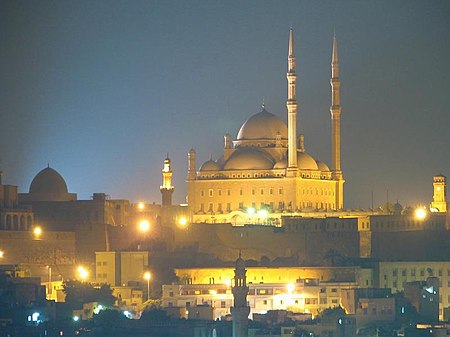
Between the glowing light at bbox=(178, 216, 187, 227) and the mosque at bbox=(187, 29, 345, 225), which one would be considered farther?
the mosque at bbox=(187, 29, 345, 225)

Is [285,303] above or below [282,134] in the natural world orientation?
below

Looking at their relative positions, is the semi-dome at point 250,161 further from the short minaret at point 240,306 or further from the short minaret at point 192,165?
the short minaret at point 240,306

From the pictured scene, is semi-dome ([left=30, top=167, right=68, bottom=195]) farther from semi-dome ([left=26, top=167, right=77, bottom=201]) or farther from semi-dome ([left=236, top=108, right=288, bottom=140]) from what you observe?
semi-dome ([left=236, top=108, right=288, bottom=140])

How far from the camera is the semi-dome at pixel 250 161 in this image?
4633 inches

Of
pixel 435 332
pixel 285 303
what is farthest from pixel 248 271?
pixel 435 332

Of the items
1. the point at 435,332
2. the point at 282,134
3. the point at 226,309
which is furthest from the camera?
the point at 282,134

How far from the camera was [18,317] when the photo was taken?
94625 millimetres

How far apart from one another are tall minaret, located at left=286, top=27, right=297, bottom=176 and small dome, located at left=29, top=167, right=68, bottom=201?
8500mm

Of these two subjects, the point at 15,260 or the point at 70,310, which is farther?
the point at 15,260

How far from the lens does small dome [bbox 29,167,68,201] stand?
366 ft

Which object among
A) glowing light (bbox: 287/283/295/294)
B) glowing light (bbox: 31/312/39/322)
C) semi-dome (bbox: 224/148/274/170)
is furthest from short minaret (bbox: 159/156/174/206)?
glowing light (bbox: 31/312/39/322)

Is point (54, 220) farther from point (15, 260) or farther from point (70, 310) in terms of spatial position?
point (70, 310)

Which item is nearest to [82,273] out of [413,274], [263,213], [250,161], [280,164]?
[413,274]

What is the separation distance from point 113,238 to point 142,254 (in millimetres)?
2811
